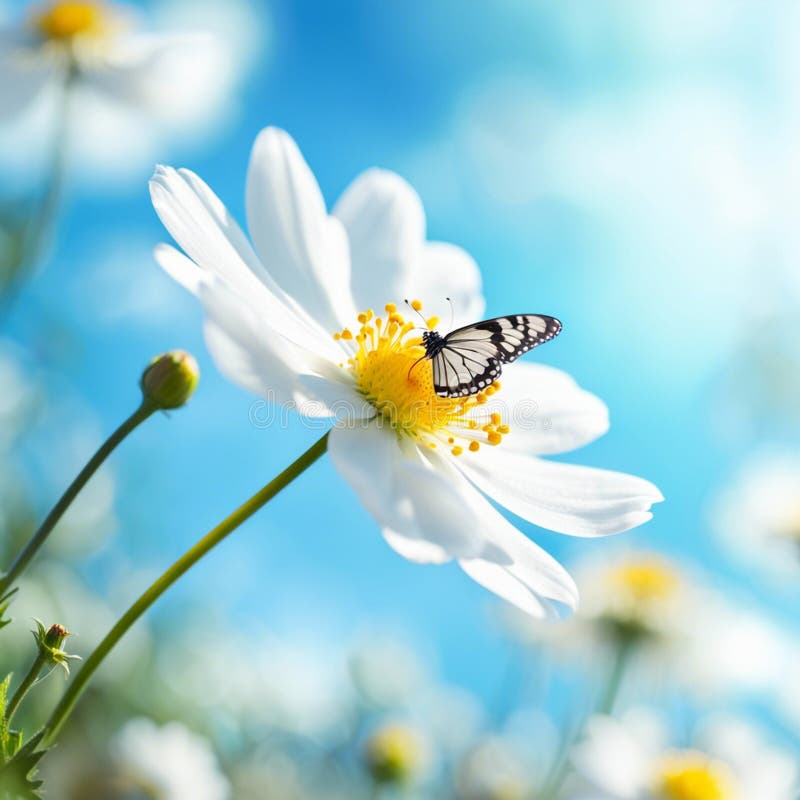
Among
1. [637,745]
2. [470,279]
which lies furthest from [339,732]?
[470,279]

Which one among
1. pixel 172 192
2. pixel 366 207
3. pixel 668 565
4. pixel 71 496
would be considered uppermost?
pixel 668 565

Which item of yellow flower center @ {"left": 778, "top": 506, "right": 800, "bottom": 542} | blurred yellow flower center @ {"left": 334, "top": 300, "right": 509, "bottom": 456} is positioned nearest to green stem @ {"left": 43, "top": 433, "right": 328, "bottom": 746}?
blurred yellow flower center @ {"left": 334, "top": 300, "right": 509, "bottom": 456}

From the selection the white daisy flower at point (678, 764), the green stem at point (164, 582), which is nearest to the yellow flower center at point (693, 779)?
the white daisy flower at point (678, 764)

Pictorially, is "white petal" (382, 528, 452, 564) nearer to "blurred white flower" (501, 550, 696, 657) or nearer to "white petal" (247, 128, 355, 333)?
"white petal" (247, 128, 355, 333)

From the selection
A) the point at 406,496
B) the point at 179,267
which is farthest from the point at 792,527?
the point at 179,267

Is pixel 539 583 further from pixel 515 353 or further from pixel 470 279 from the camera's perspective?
pixel 470 279

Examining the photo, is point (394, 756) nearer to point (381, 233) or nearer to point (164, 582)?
point (381, 233)
